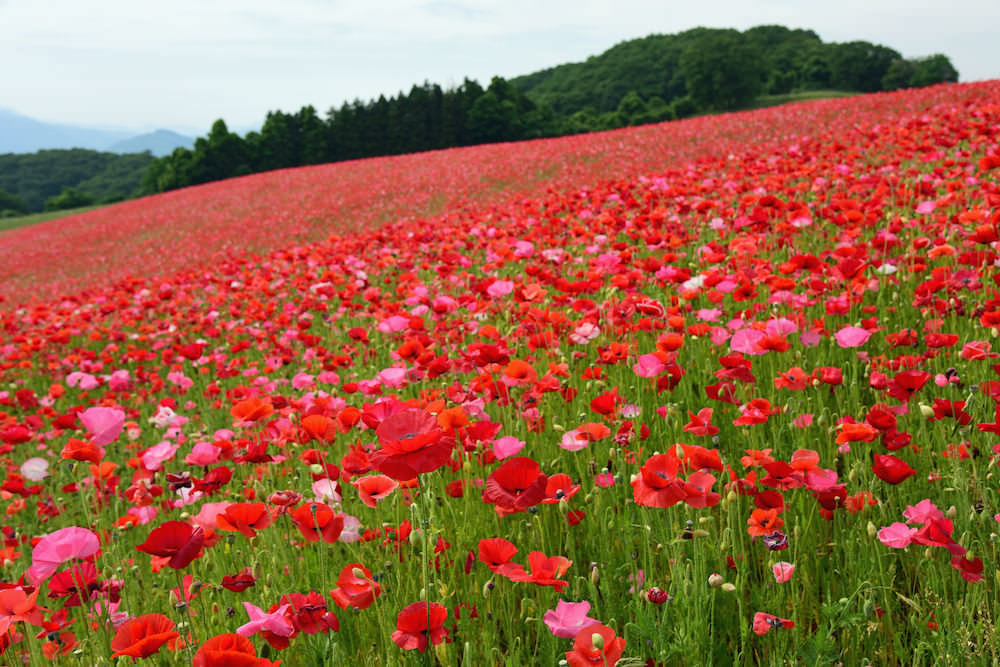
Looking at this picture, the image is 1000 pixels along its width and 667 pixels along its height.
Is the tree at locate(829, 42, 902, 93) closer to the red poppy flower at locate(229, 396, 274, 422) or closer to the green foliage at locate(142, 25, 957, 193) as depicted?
the green foliage at locate(142, 25, 957, 193)

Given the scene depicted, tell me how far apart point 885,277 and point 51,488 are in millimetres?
5413

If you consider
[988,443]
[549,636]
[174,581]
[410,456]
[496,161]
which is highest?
[496,161]

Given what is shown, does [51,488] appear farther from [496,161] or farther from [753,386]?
[496,161]

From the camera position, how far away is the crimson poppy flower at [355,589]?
150 centimetres

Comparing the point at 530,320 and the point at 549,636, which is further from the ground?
the point at 530,320

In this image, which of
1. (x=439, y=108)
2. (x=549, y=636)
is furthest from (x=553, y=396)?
(x=439, y=108)

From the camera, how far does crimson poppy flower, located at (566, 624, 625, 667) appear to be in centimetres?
119

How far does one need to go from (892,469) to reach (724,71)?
62113 mm

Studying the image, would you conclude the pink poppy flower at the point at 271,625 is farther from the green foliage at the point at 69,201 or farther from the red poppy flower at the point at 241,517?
the green foliage at the point at 69,201

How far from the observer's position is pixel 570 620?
137cm

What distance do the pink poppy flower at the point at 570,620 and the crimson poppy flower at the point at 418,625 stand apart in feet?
0.78

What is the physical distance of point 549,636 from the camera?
1.60m

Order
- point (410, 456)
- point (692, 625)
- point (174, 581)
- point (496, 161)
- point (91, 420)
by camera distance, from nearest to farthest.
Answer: point (410, 456), point (692, 625), point (91, 420), point (174, 581), point (496, 161)

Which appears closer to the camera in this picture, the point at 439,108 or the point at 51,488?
the point at 51,488
